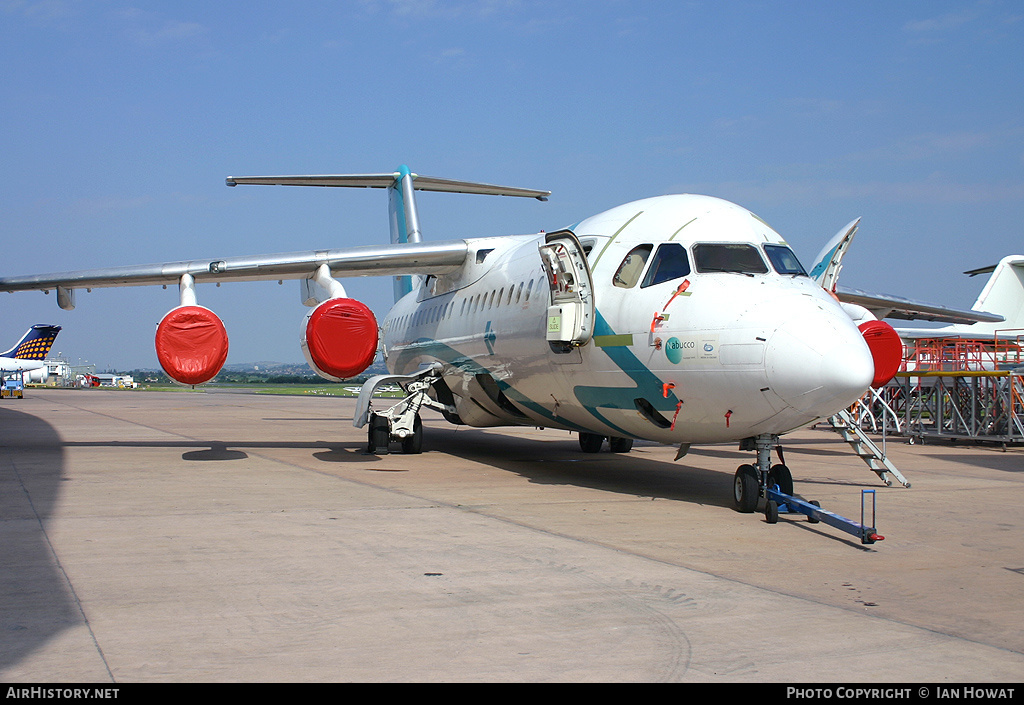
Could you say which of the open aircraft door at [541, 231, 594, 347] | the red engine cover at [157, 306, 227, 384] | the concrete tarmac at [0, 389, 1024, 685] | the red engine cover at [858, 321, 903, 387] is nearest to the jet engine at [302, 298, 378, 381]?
the red engine cover at [157, 306, 227, 384]

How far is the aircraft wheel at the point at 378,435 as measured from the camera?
14664 millimetres

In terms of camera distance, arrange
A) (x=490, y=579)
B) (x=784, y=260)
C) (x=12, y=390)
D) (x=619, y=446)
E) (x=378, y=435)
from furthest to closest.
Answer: (x=12, y=390), (x=619, y=446), (x=378, y=435), (x=784, y=260), (x=490, y=579)

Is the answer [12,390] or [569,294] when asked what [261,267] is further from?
[12,390]

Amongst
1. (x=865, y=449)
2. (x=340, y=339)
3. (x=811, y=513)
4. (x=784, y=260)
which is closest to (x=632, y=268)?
(x=784, y=260)

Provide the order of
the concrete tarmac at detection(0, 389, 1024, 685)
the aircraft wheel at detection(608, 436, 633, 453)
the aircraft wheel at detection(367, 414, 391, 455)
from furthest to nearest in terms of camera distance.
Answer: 1. the aircraft wheel at detection(608, 436, 633, 453)
2. the aircraft wheel at detection(367, 414, 391, 455)
3. the concrete tarmac at detection(0, 389, 1024, 685)

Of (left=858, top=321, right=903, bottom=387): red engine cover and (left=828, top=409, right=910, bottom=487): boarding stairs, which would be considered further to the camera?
(left=858, top=321, right=903, bottom=387): red engine cover

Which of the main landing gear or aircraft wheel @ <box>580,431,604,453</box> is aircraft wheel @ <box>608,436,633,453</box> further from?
Result: aircraft wheel @ <box>580,431,604,453</box>

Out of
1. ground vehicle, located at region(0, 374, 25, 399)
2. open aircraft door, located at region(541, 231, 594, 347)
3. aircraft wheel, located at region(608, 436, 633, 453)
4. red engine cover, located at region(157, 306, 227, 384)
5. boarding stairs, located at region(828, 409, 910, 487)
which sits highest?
open aircraft door, located at region(541, 231, 594, 347)

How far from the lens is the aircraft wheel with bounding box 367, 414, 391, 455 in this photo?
14.7m

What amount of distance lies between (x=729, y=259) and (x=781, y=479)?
2.25 metres

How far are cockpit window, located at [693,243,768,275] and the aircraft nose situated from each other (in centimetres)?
105

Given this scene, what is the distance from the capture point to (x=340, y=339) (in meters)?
12.3
